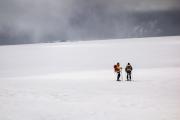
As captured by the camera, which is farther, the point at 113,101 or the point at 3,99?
the point at 3,99

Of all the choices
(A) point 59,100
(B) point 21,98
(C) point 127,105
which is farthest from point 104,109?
(B) point 21,98

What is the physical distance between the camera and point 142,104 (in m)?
15.3

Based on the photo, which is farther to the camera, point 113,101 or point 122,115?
point 113,101

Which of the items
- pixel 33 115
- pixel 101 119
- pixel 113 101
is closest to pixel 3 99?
pixel 33 115

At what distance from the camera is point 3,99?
1825cm

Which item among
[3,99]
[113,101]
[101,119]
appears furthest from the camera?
[3,99]

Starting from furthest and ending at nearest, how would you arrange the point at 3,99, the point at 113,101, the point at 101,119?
the point at 3,99 < the point at 113,101 < the point at 101,119

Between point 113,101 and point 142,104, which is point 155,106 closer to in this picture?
point 142,104

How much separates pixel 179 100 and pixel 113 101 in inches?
116

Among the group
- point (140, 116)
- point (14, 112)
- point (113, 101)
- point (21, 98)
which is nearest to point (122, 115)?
point (140, 116)

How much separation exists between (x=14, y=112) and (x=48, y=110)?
1.41 metres

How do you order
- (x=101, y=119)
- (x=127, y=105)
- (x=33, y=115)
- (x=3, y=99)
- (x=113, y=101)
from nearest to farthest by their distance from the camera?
(x=101, y=119)
(x=33, y=115)
(x=127, y=105)
(x=113, y=101)
(x=3, y=99)

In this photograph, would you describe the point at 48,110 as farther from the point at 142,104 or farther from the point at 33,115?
the point at 142,104

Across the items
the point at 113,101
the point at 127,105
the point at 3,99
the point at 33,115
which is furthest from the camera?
the point at 3,99
